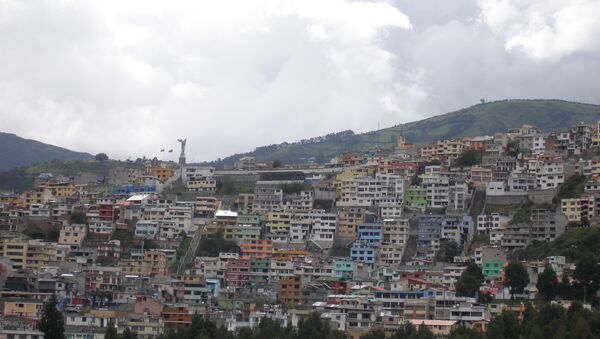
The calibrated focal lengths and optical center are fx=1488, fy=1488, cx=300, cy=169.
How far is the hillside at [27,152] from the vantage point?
16200 cm

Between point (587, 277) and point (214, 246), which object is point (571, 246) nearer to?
point (587, 277)

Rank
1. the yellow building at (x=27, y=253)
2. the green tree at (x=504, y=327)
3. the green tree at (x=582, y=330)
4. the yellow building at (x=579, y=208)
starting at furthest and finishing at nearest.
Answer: the yellow building at (x=27, y=253)
the yellow building at (x=579, y=208)
the green tree at (x=504, y=327)
the green tree at (x=582, y=330)

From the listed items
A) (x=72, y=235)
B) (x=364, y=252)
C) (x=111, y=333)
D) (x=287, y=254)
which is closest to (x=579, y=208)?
(x=364, y=252)

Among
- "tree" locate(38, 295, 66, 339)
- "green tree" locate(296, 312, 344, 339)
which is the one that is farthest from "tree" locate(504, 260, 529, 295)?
"tree" locate(38, 295, 66, 339)

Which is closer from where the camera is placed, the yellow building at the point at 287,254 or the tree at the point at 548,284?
the tree at the point at 548,284

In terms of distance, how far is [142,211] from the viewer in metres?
90.6

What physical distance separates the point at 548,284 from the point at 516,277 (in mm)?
2563

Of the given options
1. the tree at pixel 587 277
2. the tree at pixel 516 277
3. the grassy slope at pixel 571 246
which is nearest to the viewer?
the tree at pixel 587 277

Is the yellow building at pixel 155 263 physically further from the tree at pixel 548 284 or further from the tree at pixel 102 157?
the tree at pixel 102 157

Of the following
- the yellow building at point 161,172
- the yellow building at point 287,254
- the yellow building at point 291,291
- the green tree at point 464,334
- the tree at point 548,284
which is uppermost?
the yellow building at point 161,172

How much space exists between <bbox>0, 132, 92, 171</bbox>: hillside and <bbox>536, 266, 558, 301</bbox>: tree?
100 metres

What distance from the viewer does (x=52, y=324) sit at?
6247cm

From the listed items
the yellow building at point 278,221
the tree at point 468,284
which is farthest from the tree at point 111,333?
the yellow building at point 278,221

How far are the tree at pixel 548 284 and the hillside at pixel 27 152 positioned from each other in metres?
100
